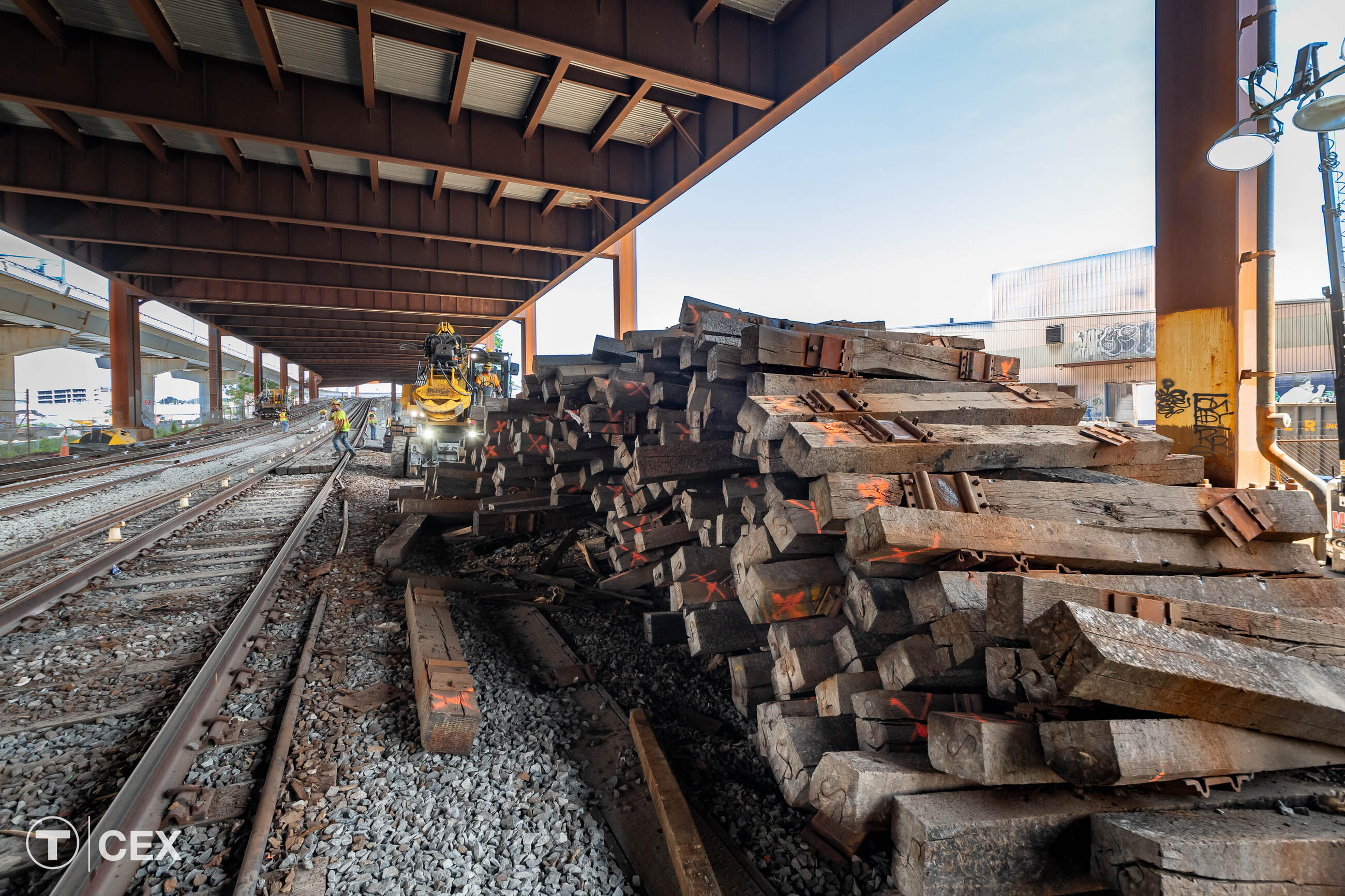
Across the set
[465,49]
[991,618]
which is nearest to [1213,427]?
[991,618]

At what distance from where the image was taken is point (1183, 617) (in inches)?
76.2

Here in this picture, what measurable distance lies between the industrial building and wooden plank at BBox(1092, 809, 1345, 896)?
1cm

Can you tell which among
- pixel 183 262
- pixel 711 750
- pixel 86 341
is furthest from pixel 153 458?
pixel 86 341

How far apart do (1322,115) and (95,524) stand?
551 inches

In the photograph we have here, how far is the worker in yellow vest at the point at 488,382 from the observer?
13.6m

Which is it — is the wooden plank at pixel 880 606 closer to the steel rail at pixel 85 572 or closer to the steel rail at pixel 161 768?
the steel rail at pixel 161 768

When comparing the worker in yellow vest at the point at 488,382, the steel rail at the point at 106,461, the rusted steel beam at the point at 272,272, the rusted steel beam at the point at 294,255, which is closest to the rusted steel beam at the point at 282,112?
the rusted steel beam at the point at 294,255

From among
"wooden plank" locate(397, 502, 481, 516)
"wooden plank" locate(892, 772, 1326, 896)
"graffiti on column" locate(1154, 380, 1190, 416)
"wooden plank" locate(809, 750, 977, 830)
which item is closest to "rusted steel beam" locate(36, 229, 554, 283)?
"wooden plank" locate(397, 502, 481, 516)

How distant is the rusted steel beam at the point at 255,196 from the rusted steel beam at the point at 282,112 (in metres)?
2.98

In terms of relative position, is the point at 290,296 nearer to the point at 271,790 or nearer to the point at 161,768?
Result: the point at 161,768

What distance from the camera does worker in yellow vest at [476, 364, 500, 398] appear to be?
13.6 meters

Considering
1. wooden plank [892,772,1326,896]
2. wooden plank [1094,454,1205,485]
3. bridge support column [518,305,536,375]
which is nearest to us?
wooden plank [892,772,1326,896]

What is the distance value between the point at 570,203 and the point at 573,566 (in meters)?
8.51

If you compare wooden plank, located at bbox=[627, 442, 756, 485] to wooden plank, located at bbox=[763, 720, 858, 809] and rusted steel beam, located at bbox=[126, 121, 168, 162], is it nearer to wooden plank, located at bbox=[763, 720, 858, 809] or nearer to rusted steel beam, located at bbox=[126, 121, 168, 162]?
wooden plank, located at bbox=[763, 720, 858, 809]
